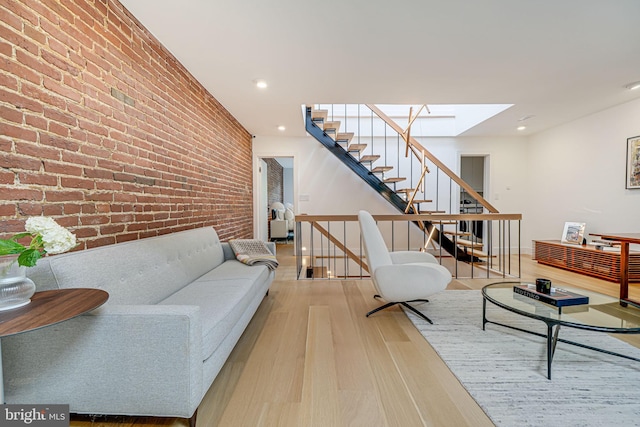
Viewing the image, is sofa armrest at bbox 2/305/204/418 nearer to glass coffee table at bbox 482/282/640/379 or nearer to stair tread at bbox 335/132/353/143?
glass coffee table at bbox 482/282/640/379

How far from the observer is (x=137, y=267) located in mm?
1680

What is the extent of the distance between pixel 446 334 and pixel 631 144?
13.6 feet

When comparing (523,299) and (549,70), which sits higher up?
(549,70)

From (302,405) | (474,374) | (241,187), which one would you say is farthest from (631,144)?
(241,187)

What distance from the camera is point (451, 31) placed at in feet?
7.13

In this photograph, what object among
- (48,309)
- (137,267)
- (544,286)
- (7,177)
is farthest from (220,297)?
(544,286)

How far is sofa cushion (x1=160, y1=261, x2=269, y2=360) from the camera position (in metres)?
1.38

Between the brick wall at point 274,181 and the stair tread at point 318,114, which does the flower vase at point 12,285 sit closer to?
the stair tread at point 318,114

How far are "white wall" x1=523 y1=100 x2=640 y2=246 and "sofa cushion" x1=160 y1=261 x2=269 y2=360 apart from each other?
512 cm

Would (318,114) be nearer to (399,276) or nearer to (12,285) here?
(399,276)

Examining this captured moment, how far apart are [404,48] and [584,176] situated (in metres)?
4.18

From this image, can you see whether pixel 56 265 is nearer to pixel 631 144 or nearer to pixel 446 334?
pixel 446 334

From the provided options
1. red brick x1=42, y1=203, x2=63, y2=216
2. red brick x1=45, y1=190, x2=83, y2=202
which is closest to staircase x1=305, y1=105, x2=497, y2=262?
red brick x1=45, y1=190, x2=83, y2=202

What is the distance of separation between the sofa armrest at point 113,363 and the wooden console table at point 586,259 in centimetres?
417
